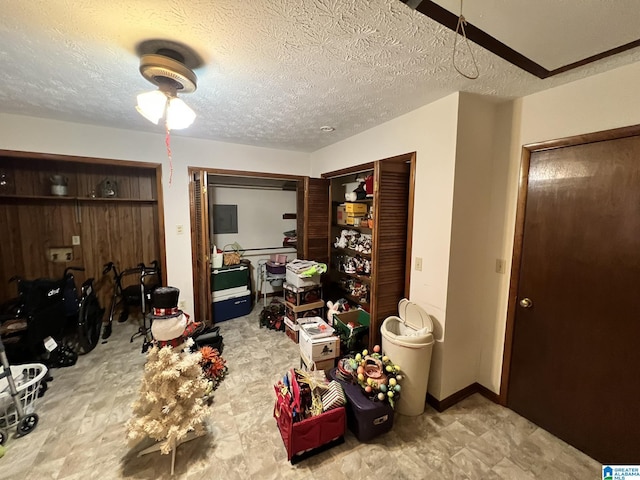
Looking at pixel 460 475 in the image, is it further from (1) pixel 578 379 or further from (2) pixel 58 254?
(2) pixel 58 254

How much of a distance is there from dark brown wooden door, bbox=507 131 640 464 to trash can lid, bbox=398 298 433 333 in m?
0.69

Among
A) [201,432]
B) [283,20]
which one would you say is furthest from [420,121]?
[201,432]

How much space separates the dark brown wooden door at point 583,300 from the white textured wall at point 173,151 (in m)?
2.88

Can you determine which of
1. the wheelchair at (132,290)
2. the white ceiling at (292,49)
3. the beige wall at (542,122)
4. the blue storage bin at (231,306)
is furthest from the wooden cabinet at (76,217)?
the beige wall at (542,122)

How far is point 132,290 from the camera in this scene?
3262mm

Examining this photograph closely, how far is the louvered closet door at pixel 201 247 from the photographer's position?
A: 10.2 feet

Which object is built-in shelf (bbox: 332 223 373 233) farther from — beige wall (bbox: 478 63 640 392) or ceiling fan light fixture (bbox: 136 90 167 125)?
ceiling fan light fixture (bbox: 136 90 167 125)

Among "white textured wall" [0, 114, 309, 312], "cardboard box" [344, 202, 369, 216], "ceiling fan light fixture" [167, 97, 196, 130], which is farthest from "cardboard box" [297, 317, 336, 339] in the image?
"ceiling fan light fixture" [167, 97, 196, 130]

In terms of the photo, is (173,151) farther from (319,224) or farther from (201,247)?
(319,224)

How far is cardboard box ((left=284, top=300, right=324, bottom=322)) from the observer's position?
3156mm

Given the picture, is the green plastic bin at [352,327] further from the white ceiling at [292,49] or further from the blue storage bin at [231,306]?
the white ceiling at [292,49]

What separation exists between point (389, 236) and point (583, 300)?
1344 mm

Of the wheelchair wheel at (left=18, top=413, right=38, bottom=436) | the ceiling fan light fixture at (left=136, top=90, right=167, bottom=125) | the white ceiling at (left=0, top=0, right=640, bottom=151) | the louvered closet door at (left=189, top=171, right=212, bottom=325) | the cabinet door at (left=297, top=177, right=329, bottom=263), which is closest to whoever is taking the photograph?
the white ceiling at (left=0, top=0, right=640, bottom=151)

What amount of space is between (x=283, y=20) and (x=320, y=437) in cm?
228
